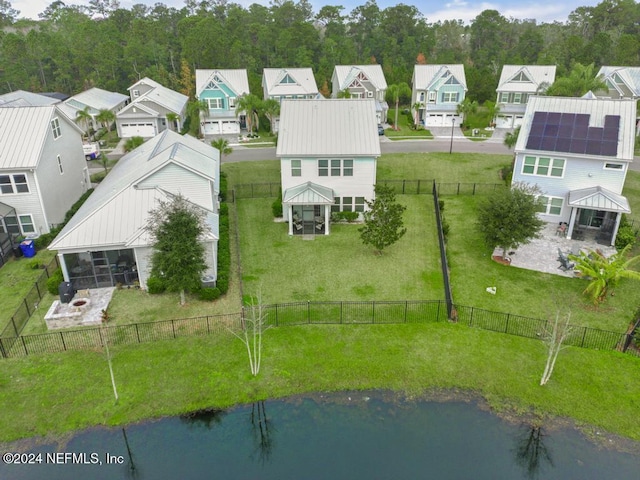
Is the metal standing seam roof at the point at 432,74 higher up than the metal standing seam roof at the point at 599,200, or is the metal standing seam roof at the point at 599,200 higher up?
the metal standing seam roof at the point at 432,74

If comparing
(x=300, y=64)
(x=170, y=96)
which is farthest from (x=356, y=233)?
(x=300, y=64)

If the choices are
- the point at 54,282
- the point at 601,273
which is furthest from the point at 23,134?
the point at 601,273

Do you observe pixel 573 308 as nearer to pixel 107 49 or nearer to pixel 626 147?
pixel 626 147

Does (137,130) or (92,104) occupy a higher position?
(92,104)

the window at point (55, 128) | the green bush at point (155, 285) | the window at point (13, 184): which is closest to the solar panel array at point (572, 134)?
the green bush at point (155, 285)

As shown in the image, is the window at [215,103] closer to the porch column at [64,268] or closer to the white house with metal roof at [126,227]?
the white house with metal roof at [126,227]

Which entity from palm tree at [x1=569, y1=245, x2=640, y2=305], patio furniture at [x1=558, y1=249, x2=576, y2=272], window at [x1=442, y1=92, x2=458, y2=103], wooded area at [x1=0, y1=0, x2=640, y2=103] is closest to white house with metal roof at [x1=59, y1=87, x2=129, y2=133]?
wooded area at [x1=0, y1=0, x2=640, y2=103]

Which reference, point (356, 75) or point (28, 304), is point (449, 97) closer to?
point (356, 75)
